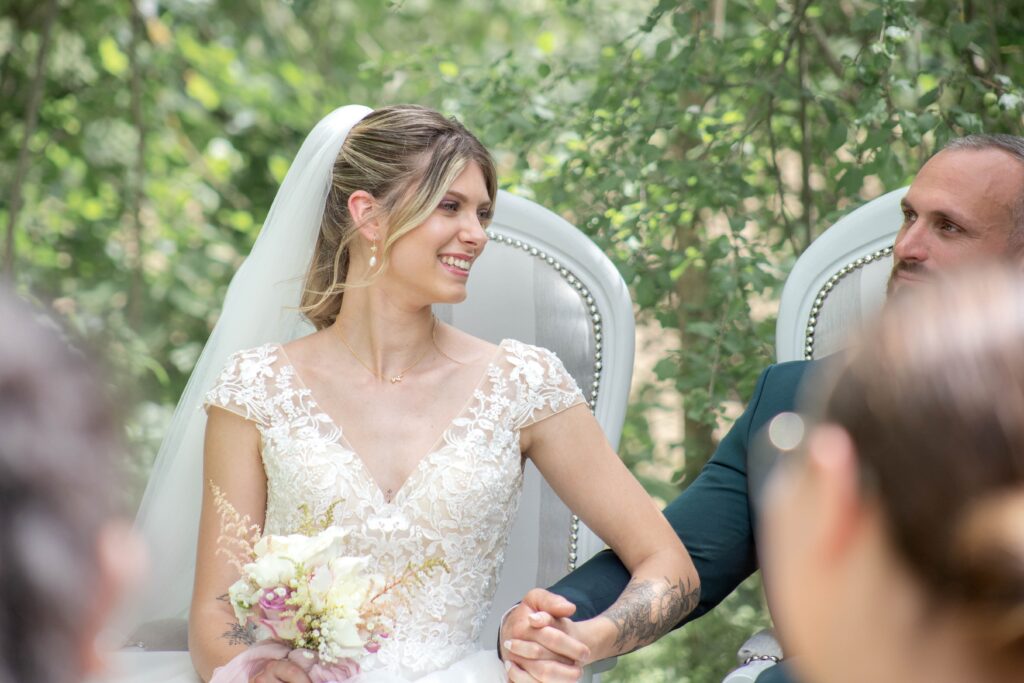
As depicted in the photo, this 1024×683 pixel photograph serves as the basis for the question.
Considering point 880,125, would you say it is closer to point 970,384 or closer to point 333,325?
point 333,325

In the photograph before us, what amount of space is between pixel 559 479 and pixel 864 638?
1.85 metres

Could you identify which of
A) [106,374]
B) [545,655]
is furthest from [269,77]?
[106,374]

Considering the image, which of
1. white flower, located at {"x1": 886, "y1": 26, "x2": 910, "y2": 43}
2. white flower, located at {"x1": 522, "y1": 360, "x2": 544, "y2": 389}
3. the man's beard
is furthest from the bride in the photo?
white flower, located at {"x1": 886, "y1": 26, "x2": 910, "y2": 43}

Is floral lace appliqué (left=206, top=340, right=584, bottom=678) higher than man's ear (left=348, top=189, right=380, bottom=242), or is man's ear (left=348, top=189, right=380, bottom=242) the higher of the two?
man's ear (left=348, top=189, right=380, bottom=242)

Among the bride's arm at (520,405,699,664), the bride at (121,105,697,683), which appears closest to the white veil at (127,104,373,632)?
the bride at (121,105,697,683)

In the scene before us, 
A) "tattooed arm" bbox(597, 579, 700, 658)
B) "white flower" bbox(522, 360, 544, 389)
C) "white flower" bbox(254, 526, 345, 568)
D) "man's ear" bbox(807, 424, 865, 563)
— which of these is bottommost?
"tattooed arm" bbox(597, 579, 700, 658)

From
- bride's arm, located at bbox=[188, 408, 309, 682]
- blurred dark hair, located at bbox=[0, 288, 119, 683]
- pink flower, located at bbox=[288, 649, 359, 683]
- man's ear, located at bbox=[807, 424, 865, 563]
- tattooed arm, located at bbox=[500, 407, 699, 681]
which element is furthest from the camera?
bride's arm, located at bbox=[188, 408, 309, 682]

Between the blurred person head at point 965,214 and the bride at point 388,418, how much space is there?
2.55 feet

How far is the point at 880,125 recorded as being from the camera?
12.2 ft

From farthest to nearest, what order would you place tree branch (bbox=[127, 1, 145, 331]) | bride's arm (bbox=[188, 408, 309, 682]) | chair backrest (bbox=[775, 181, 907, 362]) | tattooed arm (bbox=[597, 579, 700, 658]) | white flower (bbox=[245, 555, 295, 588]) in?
tree branch (bbox=[127, 1, 145, 331]) → chair backrest (bbox=[775, 181, 907, 362]) → bride's arm (bbox=[188, 408, 309, 682]) → tattooed arm (bbox=[597, 579, 700, 658]) → white flower (bbox=[245, 555, 295, 588])

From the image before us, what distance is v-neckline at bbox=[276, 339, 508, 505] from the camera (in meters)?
2.69

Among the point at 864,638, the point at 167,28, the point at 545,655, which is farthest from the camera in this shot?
the point at 167,28

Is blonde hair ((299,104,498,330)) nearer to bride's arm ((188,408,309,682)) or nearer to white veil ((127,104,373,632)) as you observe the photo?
white veil ((127,104,373,632))

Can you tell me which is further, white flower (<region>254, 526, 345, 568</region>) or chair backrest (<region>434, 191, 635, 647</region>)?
chair backrest (<region>434, 191, 635, 647</region>)
